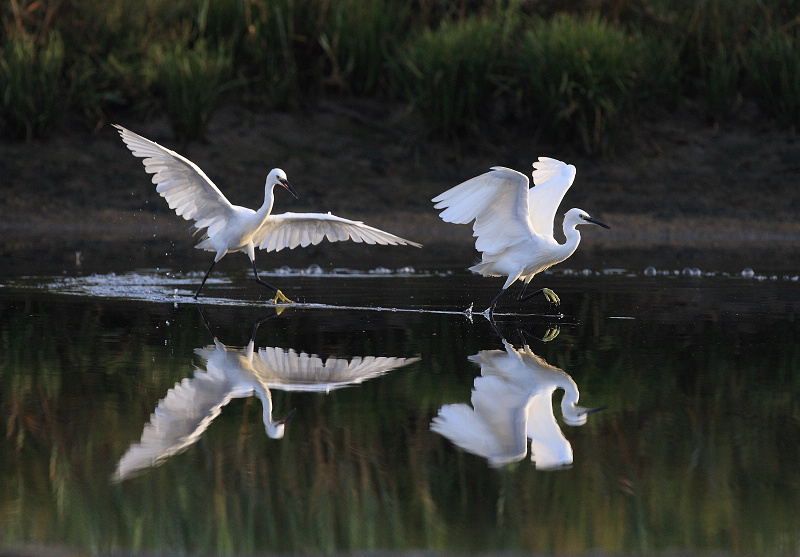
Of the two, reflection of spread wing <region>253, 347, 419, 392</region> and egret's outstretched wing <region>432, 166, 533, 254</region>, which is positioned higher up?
egret's outstretched wing <region>432, 166, 533, 254</region>

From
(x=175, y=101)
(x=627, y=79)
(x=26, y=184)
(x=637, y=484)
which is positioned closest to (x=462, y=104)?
(x=627, y=79)

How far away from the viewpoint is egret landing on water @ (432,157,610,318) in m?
7.69

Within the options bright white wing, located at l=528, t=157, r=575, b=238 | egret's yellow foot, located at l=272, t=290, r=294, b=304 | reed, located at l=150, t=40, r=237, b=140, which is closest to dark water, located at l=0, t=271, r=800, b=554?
egret's yellow foot, located at l=272, t=290, r=294, b=304

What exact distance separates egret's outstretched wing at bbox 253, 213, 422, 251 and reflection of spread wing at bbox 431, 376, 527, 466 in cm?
417

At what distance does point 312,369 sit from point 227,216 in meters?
3.82

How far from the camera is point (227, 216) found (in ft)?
30.0

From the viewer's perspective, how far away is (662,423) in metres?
4.42

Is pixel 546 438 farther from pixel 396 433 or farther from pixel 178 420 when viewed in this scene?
pixel 178 420

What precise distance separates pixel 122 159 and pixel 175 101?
107 centimetres

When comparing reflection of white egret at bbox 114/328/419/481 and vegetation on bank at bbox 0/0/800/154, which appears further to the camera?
vegetation on bank at bbox 0/0/800/154

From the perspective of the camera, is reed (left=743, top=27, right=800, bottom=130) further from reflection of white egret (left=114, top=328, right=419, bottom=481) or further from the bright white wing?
reflection of white egret (left=114, top=328, right=419, bottom=481)

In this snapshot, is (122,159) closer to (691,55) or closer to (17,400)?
(691,55)

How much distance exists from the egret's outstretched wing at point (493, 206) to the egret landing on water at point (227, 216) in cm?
66

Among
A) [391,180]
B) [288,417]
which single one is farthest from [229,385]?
[391,180]
